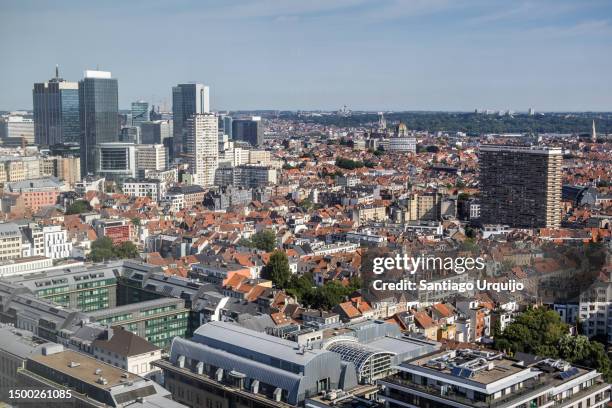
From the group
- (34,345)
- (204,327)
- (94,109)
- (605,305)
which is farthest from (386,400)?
(94,109)

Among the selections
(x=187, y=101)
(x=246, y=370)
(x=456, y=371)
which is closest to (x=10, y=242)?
(x=246, y=370)

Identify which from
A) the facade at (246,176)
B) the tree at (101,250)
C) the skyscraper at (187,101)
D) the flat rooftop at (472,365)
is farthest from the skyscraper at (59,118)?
the flat rooftop at (472,365)

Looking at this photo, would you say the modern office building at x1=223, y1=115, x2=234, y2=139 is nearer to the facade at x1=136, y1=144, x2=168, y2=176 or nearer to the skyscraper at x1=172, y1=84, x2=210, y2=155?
the skyscraper at x1=172, y1=84, x2=210, y2=155

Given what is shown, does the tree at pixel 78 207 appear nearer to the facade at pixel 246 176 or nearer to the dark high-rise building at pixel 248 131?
the facade at pixel 246 176

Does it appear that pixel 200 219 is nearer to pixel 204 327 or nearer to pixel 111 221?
pixel 111 221

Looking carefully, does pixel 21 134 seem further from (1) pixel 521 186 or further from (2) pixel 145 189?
(1) pixel 521 186

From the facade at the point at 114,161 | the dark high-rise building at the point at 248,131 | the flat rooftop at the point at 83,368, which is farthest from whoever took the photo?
the dark high-rise building at the point at 248,131

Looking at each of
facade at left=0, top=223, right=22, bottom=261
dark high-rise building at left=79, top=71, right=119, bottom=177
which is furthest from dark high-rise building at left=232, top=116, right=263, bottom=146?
facade at left=0, top=223, right=22, bottom=261
